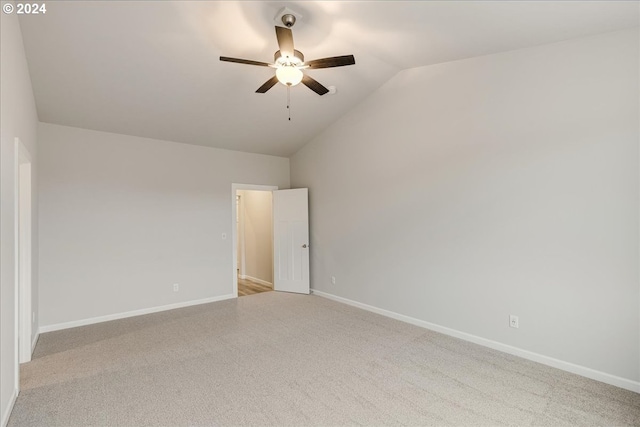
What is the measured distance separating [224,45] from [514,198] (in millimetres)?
3363

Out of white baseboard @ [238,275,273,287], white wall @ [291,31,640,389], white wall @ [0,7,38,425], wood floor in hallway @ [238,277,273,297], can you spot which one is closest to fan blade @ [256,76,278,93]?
white wall @ [0,7,38,425]

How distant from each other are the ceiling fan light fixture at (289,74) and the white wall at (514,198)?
2.00m

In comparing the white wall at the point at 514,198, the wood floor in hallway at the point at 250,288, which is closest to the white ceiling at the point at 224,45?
the white wall at the point at 514,198

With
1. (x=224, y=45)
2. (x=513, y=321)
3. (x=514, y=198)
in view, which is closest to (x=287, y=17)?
(x=224, y=45)

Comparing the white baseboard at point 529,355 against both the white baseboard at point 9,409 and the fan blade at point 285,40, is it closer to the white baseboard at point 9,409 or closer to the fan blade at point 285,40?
the fan blade at point 285,40

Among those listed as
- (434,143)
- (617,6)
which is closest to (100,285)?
(434,143)

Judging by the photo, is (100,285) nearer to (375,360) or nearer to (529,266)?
(375,360)

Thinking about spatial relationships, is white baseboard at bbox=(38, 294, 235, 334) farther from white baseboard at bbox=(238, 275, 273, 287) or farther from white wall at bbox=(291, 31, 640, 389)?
white wall at bbox=(291, 31, 640, 389)

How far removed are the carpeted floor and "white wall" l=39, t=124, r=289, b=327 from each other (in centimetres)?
63

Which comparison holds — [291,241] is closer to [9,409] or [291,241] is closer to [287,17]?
[287,17]

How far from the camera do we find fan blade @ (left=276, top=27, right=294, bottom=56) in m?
2.37

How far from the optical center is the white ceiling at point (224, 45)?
251 centimetres

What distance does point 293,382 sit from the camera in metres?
2.66

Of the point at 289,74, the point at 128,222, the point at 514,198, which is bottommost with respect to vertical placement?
the point at 128,222
